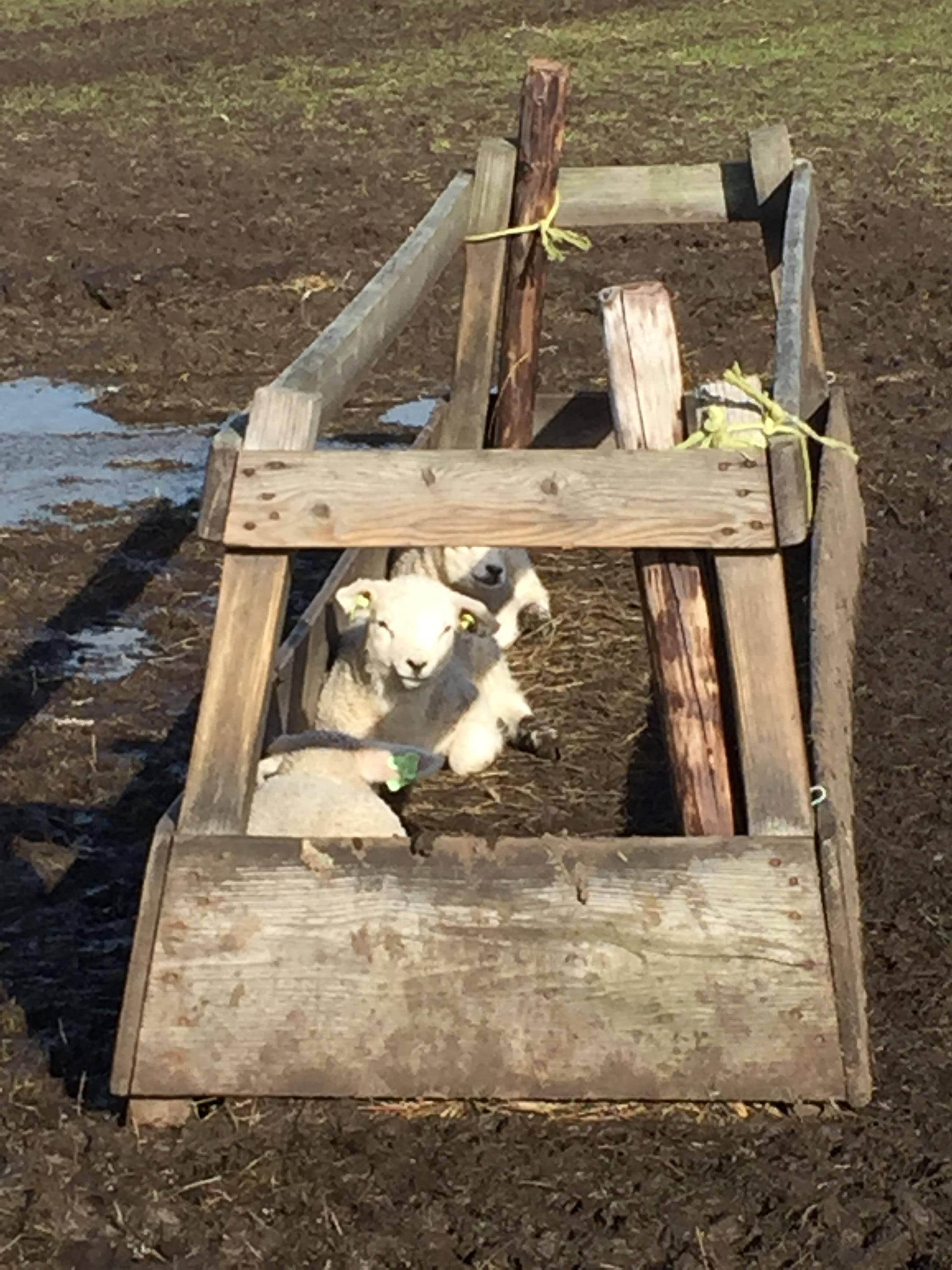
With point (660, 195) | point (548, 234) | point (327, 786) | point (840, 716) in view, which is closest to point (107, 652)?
point (548, 234)

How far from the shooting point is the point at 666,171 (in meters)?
9.23

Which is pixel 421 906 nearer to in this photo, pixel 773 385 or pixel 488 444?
pixel 773 385

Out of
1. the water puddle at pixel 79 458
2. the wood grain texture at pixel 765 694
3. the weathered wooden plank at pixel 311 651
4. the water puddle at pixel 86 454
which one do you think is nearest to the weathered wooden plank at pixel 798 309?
the wood grain texture at pixel 765 694

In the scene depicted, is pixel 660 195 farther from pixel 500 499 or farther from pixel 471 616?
pixel 500 499

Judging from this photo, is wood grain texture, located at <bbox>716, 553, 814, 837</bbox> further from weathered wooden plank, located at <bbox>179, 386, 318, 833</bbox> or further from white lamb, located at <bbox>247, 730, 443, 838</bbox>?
weathered wooden plank, located at <bbox>179, 386, 318, 833</bbox>

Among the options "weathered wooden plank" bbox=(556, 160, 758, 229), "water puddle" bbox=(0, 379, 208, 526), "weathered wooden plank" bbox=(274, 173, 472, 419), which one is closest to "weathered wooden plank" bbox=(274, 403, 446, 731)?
"weathered wooden plank" bbox=(274, 173, 472, 419)

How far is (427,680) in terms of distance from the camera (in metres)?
7.15

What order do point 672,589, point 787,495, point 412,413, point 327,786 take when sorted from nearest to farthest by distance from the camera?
point 787,495 → point 672,589 → point 327,786 → point 412,413

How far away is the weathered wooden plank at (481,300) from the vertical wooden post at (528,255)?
0.20 feet

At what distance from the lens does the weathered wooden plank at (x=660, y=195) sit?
362 inches

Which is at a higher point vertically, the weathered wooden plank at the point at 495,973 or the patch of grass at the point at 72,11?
the patch of grass at the point at 72,11

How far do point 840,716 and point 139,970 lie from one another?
2583mm

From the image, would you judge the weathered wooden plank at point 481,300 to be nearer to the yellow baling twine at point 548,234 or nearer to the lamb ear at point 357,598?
the yellow baling twine at point 548,234

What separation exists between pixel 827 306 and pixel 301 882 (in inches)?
355
